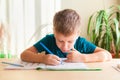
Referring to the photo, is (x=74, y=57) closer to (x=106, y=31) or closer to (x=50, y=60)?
(x=50, y=60)

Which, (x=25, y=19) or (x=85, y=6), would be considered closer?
(x=25, y=19)

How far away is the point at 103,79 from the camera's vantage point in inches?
33.3

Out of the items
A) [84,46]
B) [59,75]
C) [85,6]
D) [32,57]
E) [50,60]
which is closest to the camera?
[59,75]

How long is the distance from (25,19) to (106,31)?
2.60 feet

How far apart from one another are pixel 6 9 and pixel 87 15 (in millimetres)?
810

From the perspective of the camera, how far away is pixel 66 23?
123cm

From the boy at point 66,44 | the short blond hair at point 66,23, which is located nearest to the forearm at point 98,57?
the boy at point 66,44

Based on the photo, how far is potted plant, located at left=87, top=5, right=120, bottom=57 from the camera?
7.59ft

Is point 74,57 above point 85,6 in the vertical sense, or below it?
below

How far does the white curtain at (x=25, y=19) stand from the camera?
2361mm

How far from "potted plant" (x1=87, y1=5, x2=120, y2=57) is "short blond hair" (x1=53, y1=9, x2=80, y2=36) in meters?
1.06

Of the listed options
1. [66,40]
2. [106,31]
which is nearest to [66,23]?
[66,40]

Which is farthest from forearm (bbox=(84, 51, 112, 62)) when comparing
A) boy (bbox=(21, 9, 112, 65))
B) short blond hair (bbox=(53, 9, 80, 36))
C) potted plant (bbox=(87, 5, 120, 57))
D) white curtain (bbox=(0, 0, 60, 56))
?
white curtain (bbox=(0, 0, 60, 56))

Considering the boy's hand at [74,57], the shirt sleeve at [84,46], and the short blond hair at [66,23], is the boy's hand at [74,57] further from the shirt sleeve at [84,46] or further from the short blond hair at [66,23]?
the shirt sleeve at [84,46]
